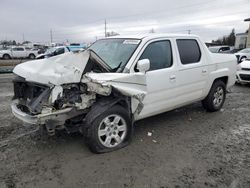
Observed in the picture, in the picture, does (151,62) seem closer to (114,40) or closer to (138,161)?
(114,40)

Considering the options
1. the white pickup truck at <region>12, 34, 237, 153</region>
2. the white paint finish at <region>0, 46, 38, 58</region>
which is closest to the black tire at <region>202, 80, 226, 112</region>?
the white pickup truck at <region>12, 34, 237, 153</region>

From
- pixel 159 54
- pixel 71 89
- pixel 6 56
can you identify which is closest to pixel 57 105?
pixel 71 89

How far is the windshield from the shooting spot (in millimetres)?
4410

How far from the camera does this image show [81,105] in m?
3.91

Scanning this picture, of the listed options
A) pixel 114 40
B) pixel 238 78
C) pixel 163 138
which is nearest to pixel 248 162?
pixel 163 138

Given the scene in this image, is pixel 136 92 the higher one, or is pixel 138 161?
pixel 136 92

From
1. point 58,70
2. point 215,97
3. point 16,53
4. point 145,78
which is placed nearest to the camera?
point 58,70

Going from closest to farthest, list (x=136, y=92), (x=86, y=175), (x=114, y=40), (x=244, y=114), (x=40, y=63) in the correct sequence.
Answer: (x=86, y=175) → (x=136, y=92) → (x=40, y=63) → (x=114, y=40) → (x=244, y=114)

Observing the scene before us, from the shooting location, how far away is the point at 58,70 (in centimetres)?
400

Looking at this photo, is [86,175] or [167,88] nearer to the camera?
[86,175]

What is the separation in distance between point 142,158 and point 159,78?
1.43 meters

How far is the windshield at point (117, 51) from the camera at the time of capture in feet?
14.5

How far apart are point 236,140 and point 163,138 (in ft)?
4.30

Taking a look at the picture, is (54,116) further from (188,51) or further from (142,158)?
(188,51)
